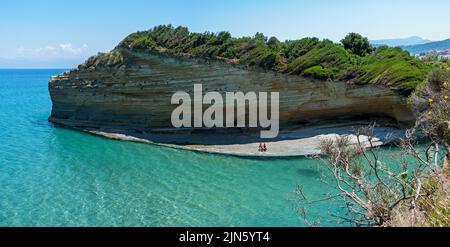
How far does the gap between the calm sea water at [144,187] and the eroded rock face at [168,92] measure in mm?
4099

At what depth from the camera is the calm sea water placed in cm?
1545

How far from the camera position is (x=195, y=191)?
1852 cm

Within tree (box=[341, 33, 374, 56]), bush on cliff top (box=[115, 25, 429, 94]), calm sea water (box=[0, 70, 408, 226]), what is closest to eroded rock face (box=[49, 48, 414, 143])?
bush on cliff top (box=[115, 25, 429, 94])

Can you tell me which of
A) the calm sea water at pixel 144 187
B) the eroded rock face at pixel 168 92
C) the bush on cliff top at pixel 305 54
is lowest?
the calm sea water at pixel 144 187

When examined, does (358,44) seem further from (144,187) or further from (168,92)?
(144,187)

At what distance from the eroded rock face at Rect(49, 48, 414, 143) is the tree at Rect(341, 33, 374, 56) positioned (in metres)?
6.45

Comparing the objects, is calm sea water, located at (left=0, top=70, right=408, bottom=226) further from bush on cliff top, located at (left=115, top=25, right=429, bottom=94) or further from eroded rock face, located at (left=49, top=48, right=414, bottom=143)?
bush on cliff top, located at (left=115, top=25, right=429, bottom=94)

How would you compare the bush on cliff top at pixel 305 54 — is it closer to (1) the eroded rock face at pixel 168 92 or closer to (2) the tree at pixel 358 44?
(2) the tree at pixel 358 44

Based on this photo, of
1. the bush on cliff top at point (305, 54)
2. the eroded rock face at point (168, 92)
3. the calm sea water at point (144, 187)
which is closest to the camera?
the calm sea water at point (144, 187)

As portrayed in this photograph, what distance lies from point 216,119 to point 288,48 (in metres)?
7.39

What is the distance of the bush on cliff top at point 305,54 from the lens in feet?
88.0

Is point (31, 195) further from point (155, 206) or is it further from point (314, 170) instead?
point (314, 170)

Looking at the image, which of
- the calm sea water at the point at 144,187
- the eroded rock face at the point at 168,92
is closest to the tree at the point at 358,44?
the eroded rock face at the point at 168,92
